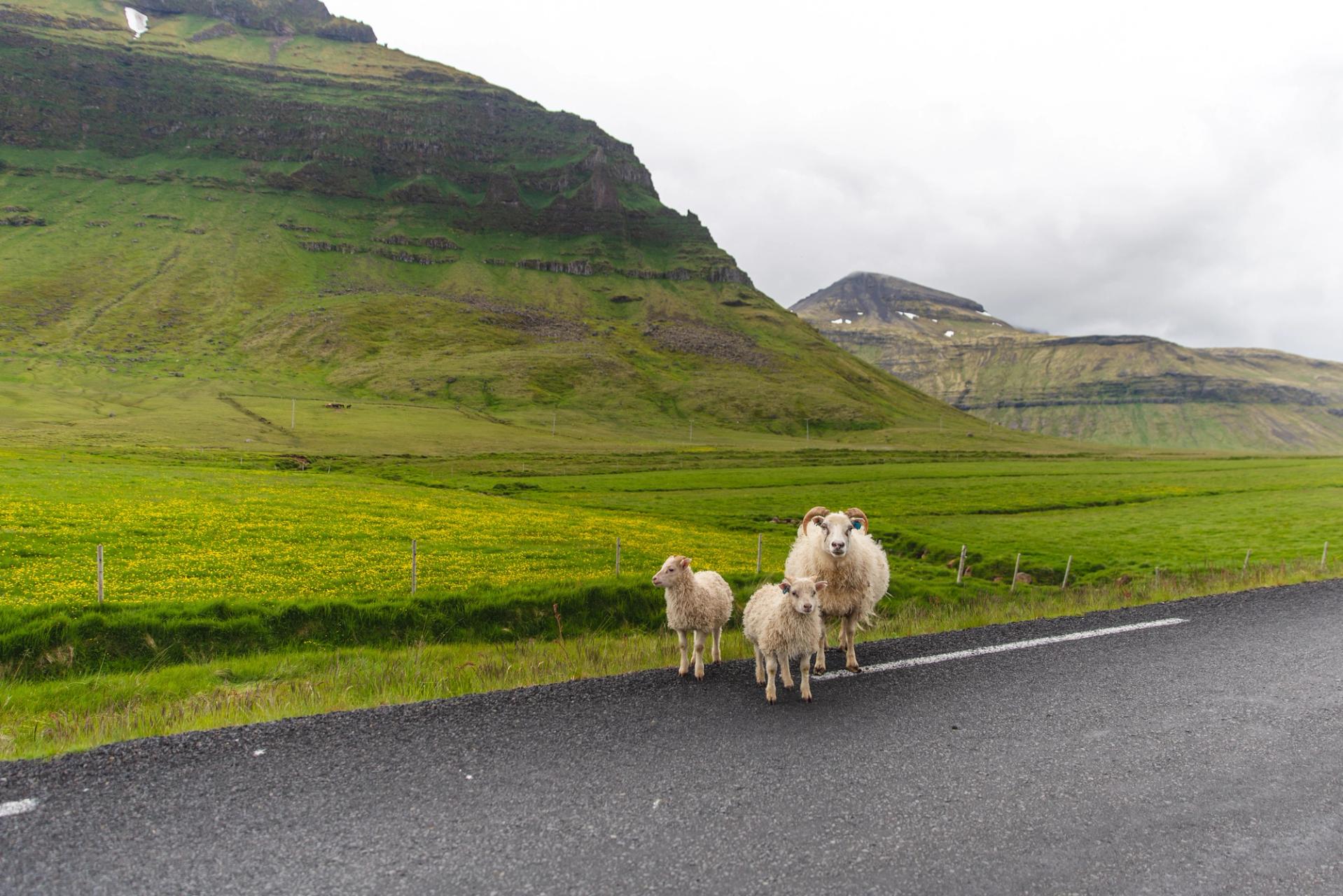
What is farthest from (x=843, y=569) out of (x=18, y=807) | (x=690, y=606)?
(x=18, y=807)

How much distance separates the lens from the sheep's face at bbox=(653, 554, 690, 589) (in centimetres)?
1131

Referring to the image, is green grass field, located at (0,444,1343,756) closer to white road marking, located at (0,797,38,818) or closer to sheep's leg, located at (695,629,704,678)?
sheep's leg, located at (695,629,704,678)

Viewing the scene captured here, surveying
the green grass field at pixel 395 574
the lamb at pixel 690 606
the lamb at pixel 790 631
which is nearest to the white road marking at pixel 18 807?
the green grass field at pixel 395 574

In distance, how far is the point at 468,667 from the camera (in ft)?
36.9

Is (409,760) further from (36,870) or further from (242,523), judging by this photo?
(242,523)

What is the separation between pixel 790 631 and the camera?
10.1 metres

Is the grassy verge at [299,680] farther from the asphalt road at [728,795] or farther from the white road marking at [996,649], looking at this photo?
the white road marking at [996,649]

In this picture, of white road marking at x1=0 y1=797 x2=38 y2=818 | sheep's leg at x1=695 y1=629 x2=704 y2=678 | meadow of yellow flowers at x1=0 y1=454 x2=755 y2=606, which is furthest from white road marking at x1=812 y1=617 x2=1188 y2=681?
meadow of yellow flowers at x1=0 y1=454 x2=755 y2=606

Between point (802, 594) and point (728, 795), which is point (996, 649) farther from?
point (728, 795)

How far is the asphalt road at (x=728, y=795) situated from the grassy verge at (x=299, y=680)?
863 millimetres

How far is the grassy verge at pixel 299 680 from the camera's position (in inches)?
344

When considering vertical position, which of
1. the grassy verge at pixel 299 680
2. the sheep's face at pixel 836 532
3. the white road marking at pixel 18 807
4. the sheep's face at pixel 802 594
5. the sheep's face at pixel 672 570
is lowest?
the grassy verge at pixel 299 680

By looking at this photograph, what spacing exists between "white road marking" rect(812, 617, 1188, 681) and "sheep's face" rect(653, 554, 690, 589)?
110 inches

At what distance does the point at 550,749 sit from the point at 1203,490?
3592 inches
